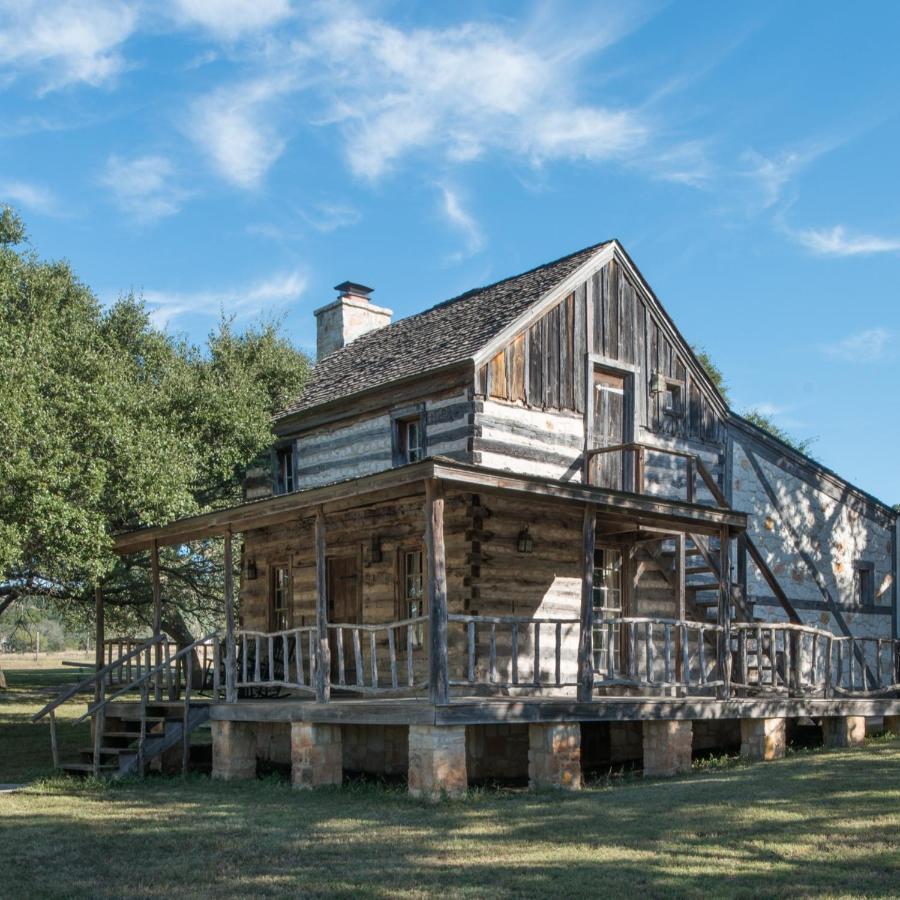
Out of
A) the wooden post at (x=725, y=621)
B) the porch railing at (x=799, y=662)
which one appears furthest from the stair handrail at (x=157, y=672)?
the porch railing at (x=799, y=662)

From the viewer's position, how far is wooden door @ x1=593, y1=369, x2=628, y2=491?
19.4 metres

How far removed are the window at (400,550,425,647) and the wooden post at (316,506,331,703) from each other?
2.73m

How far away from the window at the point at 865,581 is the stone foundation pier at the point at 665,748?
1016 cm

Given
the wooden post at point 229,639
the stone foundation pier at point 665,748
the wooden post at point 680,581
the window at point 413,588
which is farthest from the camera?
the window at point 413,588

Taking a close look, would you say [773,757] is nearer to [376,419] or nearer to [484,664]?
[484,664]

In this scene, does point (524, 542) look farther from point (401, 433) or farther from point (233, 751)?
point (233, 751)

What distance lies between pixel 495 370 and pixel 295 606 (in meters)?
5.73

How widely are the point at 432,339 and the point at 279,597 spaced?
5324mm

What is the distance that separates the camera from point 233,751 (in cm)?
1712

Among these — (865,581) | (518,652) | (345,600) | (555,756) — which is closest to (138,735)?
(345,600)

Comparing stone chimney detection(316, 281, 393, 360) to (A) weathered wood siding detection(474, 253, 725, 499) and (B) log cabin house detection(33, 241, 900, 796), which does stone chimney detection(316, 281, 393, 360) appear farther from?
(A) weathered wood siding detection(474, 253, 725, 499)

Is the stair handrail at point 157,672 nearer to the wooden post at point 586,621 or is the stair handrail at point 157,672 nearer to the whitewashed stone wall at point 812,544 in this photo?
the wooden post at point 586,621

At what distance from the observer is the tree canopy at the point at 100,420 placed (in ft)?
58.4

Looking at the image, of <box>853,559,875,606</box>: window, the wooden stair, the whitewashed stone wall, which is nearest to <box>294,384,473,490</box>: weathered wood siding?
the wooden stair
